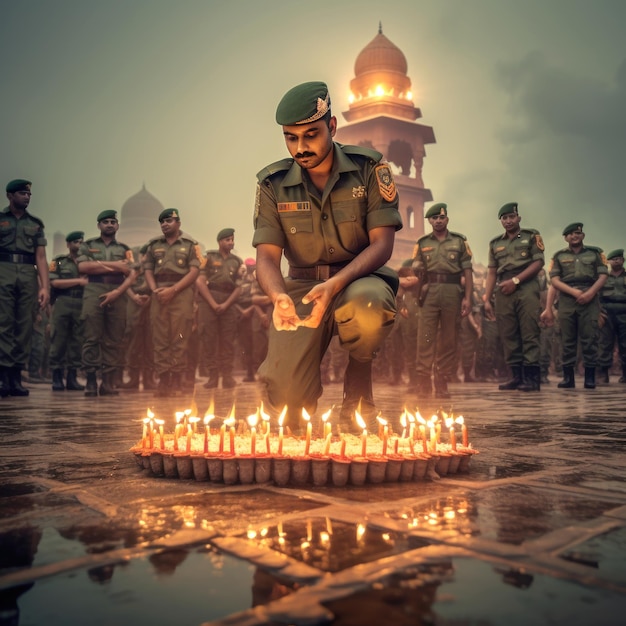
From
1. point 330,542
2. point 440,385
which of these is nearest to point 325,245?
point 330,542

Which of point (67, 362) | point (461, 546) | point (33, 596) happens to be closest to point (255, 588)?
point (33, 596)

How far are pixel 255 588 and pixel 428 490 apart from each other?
3.35 feet

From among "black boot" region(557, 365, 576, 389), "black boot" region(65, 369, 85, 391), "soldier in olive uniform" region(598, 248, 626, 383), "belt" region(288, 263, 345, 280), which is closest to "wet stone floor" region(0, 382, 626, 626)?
"belt" region(288, 263, 345, 280)

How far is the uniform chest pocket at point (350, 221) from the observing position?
327cm

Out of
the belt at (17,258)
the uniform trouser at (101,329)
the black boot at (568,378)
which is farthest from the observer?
the black boot at (568,378)

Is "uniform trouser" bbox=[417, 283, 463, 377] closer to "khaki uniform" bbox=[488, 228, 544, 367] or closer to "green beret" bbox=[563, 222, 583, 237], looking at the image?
"khaki uniform" bbox=[488, 228, 544, 367]

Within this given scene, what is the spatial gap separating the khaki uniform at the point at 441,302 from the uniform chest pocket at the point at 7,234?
4563mm

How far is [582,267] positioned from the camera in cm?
875

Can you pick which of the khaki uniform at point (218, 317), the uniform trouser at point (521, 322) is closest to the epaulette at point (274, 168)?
the uniform trouser at point (521, 322)

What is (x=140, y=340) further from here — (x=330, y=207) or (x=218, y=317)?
(x=330, y=207)

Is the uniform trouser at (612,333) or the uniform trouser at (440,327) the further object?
the uniform trouser at (612,333)

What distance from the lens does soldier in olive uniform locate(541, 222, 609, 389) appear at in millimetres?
8664

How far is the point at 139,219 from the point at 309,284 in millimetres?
87356

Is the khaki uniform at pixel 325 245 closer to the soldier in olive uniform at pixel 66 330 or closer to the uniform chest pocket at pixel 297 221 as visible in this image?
the uniform chest pocket at pixel 297 221
